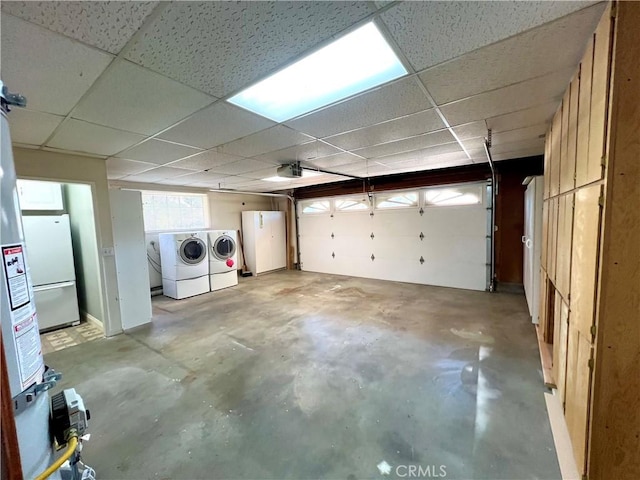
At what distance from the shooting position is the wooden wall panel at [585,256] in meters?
1.22

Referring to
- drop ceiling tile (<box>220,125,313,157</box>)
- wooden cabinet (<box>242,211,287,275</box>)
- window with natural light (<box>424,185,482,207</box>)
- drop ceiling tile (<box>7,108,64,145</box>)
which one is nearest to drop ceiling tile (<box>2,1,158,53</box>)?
drop ceiling tile (<box>7,108,64,145</box>)

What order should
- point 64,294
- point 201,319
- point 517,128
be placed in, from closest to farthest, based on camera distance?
point 517,128 < point 64,294 < point 201,319

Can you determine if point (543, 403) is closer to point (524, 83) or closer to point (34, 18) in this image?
point (524, 83)

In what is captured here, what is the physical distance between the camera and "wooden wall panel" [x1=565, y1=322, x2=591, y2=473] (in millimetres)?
1283

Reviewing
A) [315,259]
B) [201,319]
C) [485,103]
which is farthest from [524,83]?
[315,259]

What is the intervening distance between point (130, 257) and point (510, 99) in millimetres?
4624

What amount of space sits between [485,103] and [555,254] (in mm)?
1336

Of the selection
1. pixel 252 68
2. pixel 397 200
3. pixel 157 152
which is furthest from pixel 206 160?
pixel 397 200

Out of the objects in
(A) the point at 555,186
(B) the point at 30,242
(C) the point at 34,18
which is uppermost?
(C) the point at 34,18

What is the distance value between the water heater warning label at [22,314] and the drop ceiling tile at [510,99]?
2530 mm

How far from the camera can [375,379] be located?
232 cm

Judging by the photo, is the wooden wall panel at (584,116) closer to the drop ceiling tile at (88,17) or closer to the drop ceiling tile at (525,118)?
the drop ceiling tile at (525,118)

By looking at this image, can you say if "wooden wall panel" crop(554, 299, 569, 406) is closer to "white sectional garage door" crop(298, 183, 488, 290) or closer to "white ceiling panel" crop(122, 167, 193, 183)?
"white sectional garage door" crop(298, 183, 488, 290)

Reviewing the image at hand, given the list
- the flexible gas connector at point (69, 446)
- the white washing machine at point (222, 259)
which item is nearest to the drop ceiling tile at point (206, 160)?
the white washing machine at point (222, 259)
